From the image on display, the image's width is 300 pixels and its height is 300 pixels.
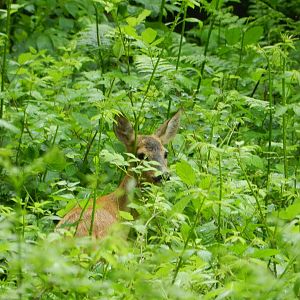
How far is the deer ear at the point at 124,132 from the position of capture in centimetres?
679

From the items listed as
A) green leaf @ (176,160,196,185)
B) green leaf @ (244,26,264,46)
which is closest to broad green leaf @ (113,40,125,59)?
green leaf @ (244,26,264,46)

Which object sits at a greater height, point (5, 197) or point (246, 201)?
point (246, 201)

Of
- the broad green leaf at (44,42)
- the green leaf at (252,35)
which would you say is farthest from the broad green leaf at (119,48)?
the broad green leaf at (44,42)

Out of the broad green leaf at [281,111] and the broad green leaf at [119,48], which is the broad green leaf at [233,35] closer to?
the broad green leaf at [119,48]

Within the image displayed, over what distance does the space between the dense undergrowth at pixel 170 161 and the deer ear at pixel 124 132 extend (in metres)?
0.08

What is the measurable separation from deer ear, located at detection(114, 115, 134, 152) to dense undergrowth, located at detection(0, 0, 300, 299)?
81 mm

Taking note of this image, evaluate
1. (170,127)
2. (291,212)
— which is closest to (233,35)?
(170,127)

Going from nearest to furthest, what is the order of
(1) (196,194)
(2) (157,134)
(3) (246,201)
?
(1) (196,194), (3) (246,201), (2) (157,134)

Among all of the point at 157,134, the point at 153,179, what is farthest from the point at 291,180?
the point at 157,134

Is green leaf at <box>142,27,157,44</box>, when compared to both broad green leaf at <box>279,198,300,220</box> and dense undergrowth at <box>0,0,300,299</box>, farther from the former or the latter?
broad green leaf at <box>279,198,300,220</box>

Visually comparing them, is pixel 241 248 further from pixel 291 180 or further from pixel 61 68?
pixel 61 68

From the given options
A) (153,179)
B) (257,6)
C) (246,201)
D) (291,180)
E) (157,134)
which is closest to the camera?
(246,201)

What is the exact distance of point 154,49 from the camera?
21.3 feet

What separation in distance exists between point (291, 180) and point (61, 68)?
8.00ft
